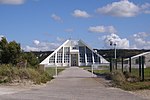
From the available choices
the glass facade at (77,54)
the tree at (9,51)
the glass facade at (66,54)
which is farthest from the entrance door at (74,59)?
the tree at (9,51)

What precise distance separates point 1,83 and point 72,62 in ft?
363

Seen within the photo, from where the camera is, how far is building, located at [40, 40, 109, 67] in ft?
440

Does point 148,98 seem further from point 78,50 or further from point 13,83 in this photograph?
point 78,50

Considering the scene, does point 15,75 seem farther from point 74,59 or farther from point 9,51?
point 74,59

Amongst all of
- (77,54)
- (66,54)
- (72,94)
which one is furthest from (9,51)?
(77,54)

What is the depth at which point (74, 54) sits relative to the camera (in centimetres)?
13650

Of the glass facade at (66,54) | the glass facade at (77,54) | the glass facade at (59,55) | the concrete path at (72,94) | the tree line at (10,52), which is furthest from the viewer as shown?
the glass facade at (66,54)

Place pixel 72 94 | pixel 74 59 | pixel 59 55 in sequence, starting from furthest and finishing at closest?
pixel 74 59 → pixel 59 55 → pixel 72 94

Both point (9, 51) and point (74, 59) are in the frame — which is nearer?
point (9, 51)

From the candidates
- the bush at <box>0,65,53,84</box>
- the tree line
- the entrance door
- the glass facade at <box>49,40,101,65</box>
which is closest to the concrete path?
the bush at <box>0,65,53,84</box>

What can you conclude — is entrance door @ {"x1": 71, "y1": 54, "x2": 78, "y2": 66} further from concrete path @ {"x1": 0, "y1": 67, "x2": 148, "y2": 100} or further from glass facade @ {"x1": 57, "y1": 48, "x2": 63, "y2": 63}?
concrete path @ {"x1": 0, "y1": 67, "x2": 148, "y2": 100}

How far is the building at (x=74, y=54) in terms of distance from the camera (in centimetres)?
13400

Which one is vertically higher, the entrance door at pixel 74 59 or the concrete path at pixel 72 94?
the entrance door at pixel 74 59

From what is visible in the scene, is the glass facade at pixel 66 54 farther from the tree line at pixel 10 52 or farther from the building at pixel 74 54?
the tree line at pixel 10 52
